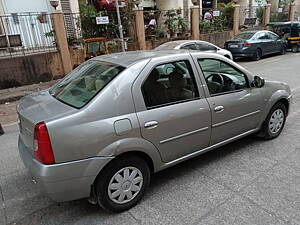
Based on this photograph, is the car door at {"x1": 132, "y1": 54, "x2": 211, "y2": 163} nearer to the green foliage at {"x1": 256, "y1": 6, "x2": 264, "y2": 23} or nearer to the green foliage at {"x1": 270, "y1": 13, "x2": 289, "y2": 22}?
the green foliage at {"x1": 256, "y1": 6, "x2": 264, "y2": 23}

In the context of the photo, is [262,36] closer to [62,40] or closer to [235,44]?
[235,44]

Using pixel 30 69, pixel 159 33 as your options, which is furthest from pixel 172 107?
pixel 159 33

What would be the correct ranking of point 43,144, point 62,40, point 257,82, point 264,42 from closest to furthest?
1. point 43,144
2. point 257,82
3. point 62,40
4. point 264,42

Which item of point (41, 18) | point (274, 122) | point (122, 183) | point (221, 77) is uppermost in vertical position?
point (41, 18)

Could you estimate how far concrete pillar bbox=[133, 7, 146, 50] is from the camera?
11.5 metres

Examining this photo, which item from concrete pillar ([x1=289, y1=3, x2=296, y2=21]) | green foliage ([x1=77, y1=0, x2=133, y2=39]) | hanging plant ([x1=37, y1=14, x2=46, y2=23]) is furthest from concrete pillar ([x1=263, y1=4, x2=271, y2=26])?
hanging plant ([x1=37, y1=14, x2=46, y2=23])

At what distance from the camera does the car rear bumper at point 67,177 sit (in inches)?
87.4

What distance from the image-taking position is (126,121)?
2.46 metres

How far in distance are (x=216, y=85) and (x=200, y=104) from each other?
0.48m

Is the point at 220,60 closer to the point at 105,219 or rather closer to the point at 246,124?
the point at 246,124

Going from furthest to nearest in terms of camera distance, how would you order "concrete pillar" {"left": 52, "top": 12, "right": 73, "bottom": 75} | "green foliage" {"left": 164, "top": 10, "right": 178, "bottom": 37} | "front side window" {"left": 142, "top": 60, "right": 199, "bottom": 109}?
"green foliage" {"left": 164, "top": 10, "right": 178, "bottom": 37} → "concrete pillar" {"left": 52, "top": 12, "right": 73, "bottom": 75} → "front side window" {"left": 142, "top": 60, "right": 199, "bottom": 109}

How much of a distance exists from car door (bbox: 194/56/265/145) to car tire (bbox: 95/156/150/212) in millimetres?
1118

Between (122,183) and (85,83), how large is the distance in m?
1.18

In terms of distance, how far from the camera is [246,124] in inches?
142
